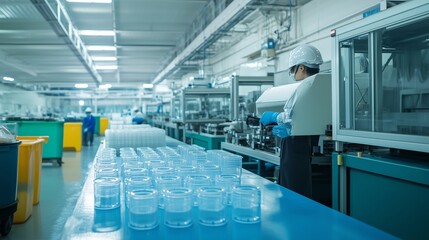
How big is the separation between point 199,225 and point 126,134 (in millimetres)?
1888

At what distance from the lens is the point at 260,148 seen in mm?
3107

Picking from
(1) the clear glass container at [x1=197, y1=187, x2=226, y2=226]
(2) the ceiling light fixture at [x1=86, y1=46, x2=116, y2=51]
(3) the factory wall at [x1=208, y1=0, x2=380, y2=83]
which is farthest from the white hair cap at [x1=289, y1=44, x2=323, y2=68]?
(2) the ceiling light fixture at [x1=86, y1=46, x2=116, y2=51]

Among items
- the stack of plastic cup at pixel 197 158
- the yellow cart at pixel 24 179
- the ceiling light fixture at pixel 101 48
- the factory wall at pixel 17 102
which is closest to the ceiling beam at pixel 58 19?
the ceiling light fixture at pixel 101 48

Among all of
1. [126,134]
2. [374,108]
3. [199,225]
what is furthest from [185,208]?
[126,134]

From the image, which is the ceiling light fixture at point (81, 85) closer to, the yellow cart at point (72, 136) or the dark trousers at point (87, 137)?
the dark trousers at point (87, 137)

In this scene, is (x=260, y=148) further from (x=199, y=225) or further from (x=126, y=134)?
(x=199, y=225)

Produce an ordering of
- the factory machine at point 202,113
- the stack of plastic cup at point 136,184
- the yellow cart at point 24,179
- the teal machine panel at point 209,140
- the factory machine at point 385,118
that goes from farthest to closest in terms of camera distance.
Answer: the factory machine at point 202,113 → the teal machine panel at point 209,140 → the yellow cart at point 24,179 → the factory machine at point 385,118 → the stack of plastic cup at point 136,184

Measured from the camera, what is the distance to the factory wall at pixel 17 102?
11.0 m

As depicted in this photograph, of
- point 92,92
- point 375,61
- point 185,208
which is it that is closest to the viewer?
point 185,208

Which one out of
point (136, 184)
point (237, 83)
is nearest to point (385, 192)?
point (136, 184)

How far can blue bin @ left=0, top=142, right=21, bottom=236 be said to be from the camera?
276 cm

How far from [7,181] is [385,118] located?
2845 millimetres

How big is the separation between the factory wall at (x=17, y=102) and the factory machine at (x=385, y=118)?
1092 centimetres

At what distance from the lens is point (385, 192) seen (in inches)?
68.7
